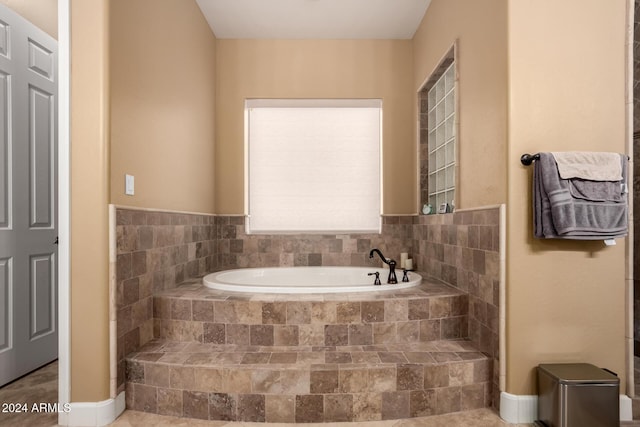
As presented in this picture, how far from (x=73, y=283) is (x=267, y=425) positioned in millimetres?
1229

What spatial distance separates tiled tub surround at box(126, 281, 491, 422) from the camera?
188cm

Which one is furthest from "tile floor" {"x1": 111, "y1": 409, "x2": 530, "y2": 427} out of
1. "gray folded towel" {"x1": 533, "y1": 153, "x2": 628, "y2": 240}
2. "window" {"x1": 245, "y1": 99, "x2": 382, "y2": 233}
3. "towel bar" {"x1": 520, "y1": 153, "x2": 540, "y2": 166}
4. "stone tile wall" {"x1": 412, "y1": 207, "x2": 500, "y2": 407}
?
"window" {"x1": 245, "y1": 99, "x2": 382, "y2": 233}

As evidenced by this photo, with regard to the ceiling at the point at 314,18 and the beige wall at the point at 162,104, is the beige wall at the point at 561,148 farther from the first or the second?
the beige wall at the point at 162,104

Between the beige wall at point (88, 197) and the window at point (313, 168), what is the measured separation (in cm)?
186

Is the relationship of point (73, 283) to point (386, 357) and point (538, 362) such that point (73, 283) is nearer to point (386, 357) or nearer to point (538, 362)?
point (386, 357)

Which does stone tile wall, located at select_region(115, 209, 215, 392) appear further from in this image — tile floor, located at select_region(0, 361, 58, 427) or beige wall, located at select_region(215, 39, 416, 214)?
beige wall, located at select_region(215, 39, 416, 214)

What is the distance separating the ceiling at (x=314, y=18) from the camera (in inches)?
121

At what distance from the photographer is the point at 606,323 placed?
191 cm

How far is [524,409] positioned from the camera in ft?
6.13

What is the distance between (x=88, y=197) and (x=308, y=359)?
1431 millimetres

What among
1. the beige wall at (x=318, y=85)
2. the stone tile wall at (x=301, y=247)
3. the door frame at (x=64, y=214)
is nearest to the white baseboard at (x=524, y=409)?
the stone tile wall at (x=301, y=247)

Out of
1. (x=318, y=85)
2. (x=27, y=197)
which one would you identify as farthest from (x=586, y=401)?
(x=27, y=197)

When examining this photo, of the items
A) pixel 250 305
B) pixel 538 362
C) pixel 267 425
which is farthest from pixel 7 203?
pixel 538 362

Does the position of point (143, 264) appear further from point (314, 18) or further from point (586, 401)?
point (314, 18)
